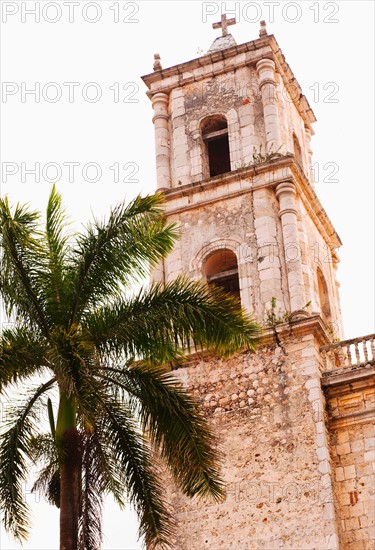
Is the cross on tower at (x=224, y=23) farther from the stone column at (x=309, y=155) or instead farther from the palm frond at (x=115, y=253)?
the palm frond at (x=115, y=253)

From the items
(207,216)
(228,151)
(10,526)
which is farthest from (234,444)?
(228,151)

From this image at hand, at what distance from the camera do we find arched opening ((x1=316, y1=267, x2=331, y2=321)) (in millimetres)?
25188

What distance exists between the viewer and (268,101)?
995 inches

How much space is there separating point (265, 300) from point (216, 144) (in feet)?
18.1

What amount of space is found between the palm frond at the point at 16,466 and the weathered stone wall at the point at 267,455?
5857 mm

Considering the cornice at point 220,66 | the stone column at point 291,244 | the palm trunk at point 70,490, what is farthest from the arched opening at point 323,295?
the palm trunk at point 70,490

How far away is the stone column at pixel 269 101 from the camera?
2477 centimetres

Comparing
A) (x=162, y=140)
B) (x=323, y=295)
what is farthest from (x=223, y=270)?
(x=162, y=140)

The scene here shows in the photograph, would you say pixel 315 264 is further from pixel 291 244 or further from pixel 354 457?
pixel 354 457

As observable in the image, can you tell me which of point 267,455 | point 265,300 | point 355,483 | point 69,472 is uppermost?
point 265,300

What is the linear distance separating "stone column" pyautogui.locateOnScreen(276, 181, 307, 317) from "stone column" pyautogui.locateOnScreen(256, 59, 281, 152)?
1.16 meters

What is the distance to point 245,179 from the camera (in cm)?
2428

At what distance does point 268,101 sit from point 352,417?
7.18 meters

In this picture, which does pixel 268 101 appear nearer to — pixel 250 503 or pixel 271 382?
pixel 271 382
